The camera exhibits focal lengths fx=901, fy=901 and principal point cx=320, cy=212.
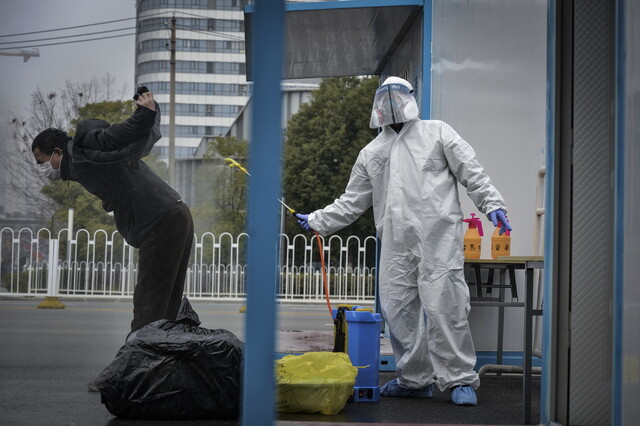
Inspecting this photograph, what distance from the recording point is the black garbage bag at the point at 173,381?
4207mm

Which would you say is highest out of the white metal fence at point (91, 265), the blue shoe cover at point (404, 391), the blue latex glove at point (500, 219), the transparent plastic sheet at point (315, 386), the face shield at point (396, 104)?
the face shield at point (396, 104)

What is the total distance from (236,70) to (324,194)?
752 inches

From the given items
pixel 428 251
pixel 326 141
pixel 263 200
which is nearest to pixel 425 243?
pixel 428 251

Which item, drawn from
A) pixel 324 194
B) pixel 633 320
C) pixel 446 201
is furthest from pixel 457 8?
pixel 324 194

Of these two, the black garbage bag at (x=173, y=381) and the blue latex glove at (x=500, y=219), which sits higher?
the blue latex glove at (x=500, y=219)

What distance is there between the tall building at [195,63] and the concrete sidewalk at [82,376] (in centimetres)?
92

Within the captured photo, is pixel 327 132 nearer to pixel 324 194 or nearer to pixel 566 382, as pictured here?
pixel 324 194

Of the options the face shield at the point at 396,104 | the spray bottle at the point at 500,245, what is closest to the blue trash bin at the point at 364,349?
the face shield at the point at 396,104

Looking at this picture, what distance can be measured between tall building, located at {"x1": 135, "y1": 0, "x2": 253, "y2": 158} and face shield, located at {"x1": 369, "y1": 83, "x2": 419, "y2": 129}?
3.66 feet

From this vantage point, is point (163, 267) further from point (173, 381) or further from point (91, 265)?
point (173, 381)

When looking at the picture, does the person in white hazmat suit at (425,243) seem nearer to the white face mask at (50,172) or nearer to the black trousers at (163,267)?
the black trousers at (163,267)

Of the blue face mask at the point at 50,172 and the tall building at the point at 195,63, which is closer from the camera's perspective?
the tall building at the point at 195,63

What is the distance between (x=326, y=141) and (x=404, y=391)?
62.0ft

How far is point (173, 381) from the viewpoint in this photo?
4.22m
